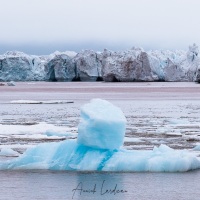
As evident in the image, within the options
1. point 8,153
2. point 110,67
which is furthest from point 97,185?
point 110,67

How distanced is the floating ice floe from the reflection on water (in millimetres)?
199

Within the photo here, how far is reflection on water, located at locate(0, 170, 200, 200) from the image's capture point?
19.8 ft

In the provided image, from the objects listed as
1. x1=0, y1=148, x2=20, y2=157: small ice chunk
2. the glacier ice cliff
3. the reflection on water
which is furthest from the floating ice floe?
the glacier ice cliff

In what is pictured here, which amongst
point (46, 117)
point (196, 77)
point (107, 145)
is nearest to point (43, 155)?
point (107, 145)

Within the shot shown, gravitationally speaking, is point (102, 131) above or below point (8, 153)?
above

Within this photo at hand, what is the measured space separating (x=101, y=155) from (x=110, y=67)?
58005mm

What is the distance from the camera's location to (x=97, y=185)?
21.3 ft

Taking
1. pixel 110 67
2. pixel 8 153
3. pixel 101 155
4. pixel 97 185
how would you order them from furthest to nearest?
pixel 110 67
pixel 8 153
pixel 101 155
pixel 97 185

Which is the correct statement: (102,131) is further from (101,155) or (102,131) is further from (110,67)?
(110,67)

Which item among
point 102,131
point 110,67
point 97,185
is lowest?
point 110,67

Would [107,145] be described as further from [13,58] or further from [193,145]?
[13,58]

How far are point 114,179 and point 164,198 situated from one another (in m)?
1.04

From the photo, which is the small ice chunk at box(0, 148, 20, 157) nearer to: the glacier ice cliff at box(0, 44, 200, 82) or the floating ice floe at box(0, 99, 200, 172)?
the floating ice floe at box(0, 99, 200, 172)

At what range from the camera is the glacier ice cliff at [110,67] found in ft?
211
